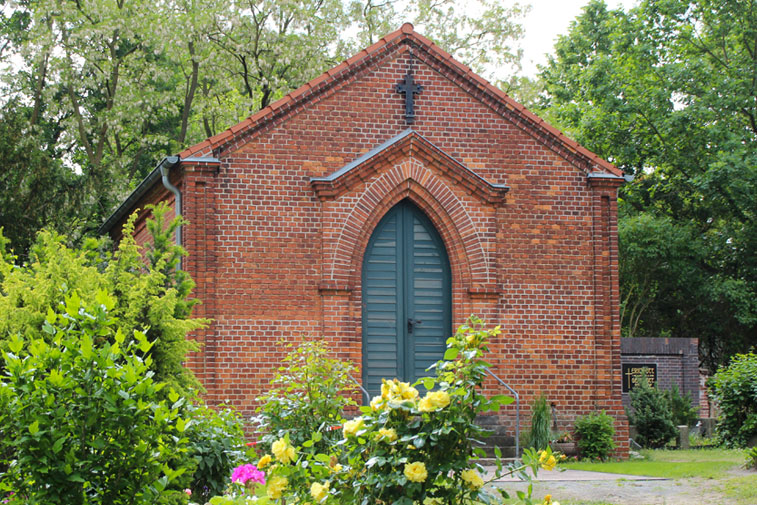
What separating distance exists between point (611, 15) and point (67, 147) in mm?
18117

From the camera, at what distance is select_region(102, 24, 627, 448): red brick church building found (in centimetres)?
1423

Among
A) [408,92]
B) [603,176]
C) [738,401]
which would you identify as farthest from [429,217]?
[738,401]

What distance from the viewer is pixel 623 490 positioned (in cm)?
1057

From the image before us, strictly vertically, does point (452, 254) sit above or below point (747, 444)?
above

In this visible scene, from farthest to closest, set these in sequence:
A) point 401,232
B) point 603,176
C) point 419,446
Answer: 1. point 603,176
2. point 401,232
3. point 419,446

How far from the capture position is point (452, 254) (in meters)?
15.0

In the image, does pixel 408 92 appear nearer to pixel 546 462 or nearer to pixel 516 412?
pixel 516 412

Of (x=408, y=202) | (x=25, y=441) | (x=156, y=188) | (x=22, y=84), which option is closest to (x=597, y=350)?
(x=408, y=202)

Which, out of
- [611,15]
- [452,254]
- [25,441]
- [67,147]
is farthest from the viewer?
[611,15]

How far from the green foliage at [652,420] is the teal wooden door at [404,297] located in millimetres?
6226

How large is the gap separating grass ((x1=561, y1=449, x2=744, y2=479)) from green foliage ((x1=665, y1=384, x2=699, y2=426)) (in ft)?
15.0

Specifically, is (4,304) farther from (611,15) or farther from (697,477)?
(611,15)

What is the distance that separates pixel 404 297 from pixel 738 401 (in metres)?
6.38

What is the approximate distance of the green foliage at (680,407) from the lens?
21.0 metres
